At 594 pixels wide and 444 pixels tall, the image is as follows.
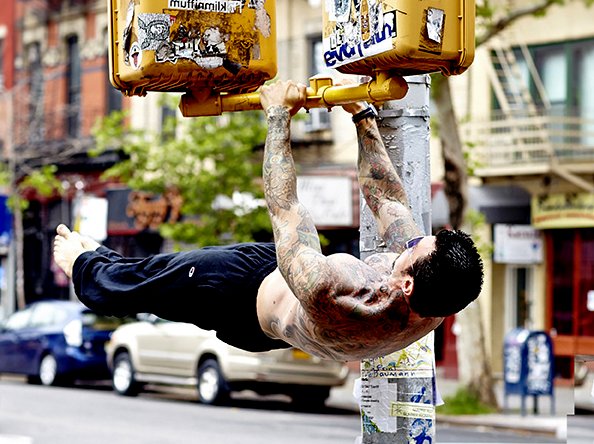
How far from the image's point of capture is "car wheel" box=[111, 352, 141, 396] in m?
21.7

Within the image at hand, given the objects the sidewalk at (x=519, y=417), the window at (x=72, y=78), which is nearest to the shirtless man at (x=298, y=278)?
the sidewalk at (x=519, y=417)

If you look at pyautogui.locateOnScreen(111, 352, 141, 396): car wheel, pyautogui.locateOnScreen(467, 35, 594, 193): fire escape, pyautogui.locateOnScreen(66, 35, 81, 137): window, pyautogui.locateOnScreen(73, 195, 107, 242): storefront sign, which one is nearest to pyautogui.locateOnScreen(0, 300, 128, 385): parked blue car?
pyautogui.locateOnScreen(111, 352, 141, 396): car wheel

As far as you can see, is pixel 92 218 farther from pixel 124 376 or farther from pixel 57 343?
pixel 124 376

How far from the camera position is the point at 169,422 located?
1772 centimetres

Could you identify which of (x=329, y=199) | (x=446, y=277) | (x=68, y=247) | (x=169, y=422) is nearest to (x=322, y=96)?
(x=446, y=277)

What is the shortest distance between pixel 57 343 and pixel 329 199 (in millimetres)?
6045

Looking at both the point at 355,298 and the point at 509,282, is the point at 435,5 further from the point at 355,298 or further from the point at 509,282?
the point at 509,282

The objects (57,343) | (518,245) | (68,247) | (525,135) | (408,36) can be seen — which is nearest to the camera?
(408,36)

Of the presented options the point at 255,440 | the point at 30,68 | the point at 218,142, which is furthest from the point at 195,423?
the point at 30,68

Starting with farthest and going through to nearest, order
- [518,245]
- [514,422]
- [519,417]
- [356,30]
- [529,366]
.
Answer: [518,245]
[519,417]
[529,366]
[514,422]
[356,30]

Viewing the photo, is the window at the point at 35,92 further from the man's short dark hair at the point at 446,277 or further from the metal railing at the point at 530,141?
the man's short dark hair at the point at 446,277

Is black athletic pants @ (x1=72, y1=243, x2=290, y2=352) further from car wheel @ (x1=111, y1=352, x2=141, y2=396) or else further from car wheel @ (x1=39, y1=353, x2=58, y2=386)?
car wheel @ (x1=39, y1=353, x2=58, y2=386)

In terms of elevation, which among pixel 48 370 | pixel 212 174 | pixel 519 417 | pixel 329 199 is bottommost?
pixel 519 417

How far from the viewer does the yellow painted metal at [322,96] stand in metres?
4.62
